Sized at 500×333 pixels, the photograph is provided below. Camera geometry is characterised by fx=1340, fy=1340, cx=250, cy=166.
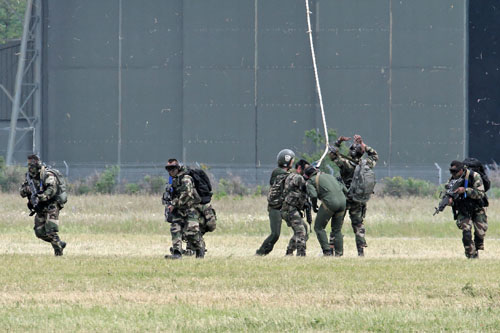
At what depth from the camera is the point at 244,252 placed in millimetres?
23594

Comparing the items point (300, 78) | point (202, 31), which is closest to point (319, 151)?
point (300, 78)

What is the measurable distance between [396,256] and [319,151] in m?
20.1

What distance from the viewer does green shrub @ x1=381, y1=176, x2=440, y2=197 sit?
4159 centimetres

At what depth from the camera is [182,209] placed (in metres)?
20.1

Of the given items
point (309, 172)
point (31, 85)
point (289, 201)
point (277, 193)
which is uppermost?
point (31, 85)

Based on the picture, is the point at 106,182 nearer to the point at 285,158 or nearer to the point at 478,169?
the point at 285,158

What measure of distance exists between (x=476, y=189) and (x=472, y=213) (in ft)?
2.02

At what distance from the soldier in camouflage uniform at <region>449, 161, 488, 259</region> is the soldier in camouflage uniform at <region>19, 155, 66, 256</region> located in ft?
19.9

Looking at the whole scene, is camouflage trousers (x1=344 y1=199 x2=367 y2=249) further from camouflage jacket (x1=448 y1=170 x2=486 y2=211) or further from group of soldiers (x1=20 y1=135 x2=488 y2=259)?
camouflage jacket (x1=448 y1=170 x2=486 y2=211)

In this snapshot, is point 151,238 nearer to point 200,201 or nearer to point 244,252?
point 244,252

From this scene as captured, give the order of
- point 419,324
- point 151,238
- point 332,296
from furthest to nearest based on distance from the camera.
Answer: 1. point 151,238
2. point 332,296
3. point 419,324

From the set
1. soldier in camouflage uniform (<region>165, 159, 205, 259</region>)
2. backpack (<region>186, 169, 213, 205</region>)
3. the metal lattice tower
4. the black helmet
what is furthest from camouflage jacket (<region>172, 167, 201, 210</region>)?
the metal lattice tower

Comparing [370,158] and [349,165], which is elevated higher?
[370,158]

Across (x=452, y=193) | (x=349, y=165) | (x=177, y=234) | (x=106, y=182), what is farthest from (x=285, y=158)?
(x=106, y=182)
